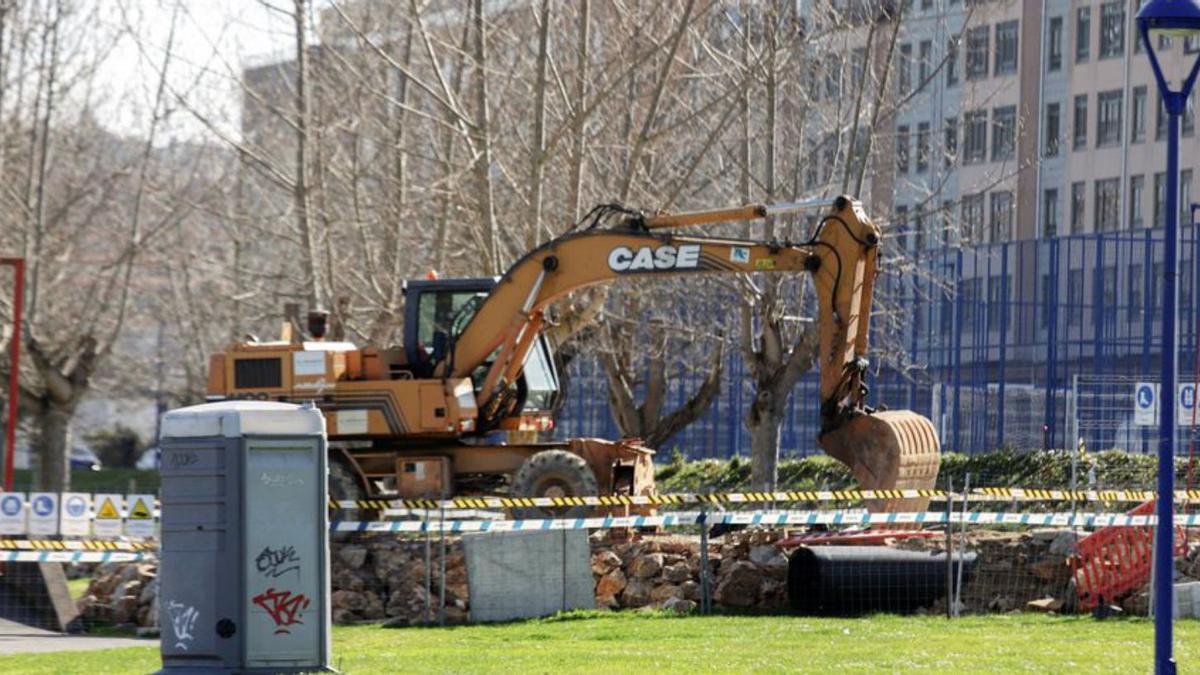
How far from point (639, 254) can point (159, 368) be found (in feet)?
122

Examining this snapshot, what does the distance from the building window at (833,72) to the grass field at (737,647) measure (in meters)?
10.7

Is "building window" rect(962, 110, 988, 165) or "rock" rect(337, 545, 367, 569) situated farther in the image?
"building window" rect(962, 110, 988, 165)

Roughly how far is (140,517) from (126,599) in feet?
3.85

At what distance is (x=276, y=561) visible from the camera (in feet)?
42.2

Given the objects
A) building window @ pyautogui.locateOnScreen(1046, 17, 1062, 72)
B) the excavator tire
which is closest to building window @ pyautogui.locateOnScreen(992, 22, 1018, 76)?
building window @ pyautogui.locateOnScreen(1046, 17, 1062, 72)

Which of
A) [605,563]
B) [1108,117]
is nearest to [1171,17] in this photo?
[605,563]

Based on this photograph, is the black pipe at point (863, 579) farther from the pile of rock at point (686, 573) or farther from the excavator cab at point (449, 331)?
the excavator cab at point (449, 331)

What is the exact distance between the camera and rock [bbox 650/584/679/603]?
20.0 metres

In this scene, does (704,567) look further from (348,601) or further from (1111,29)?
(1111,29)

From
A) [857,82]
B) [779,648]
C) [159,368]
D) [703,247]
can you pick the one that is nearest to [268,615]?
[779,648]

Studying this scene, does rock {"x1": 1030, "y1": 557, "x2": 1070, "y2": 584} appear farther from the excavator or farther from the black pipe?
the excavator

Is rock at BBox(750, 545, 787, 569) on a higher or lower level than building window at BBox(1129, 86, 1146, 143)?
lower

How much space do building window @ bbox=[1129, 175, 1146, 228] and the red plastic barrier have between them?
32.9 m

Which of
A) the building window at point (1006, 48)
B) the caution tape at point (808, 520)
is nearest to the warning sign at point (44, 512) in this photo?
the caution tape at point (808, 520)
